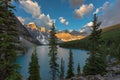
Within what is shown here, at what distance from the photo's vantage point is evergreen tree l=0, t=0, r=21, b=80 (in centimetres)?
1506

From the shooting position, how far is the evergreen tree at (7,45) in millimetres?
15062

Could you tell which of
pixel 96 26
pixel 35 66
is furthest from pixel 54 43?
pixel 96 26

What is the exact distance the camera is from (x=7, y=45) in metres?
14.8

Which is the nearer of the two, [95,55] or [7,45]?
[7,45]

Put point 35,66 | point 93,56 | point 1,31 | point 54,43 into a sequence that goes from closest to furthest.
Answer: point 1,31, point 93,56, point 54,43, point 35,66

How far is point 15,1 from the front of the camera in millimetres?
16047

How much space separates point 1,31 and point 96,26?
2390 cm

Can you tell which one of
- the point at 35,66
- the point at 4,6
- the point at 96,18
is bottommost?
the point at 35,66

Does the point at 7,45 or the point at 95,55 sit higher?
the point at 7,45

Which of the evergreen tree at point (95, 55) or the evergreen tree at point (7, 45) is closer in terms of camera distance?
the evergreen tree at point (7, 45)

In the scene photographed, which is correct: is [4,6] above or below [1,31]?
above

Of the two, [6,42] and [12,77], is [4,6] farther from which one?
[12,77]

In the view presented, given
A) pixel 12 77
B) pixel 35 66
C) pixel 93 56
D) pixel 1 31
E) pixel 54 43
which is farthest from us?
pixel 35 66

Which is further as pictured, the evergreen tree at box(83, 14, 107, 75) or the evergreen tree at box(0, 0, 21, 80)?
the evergreen tree at box(83, 14, 107, 75)
